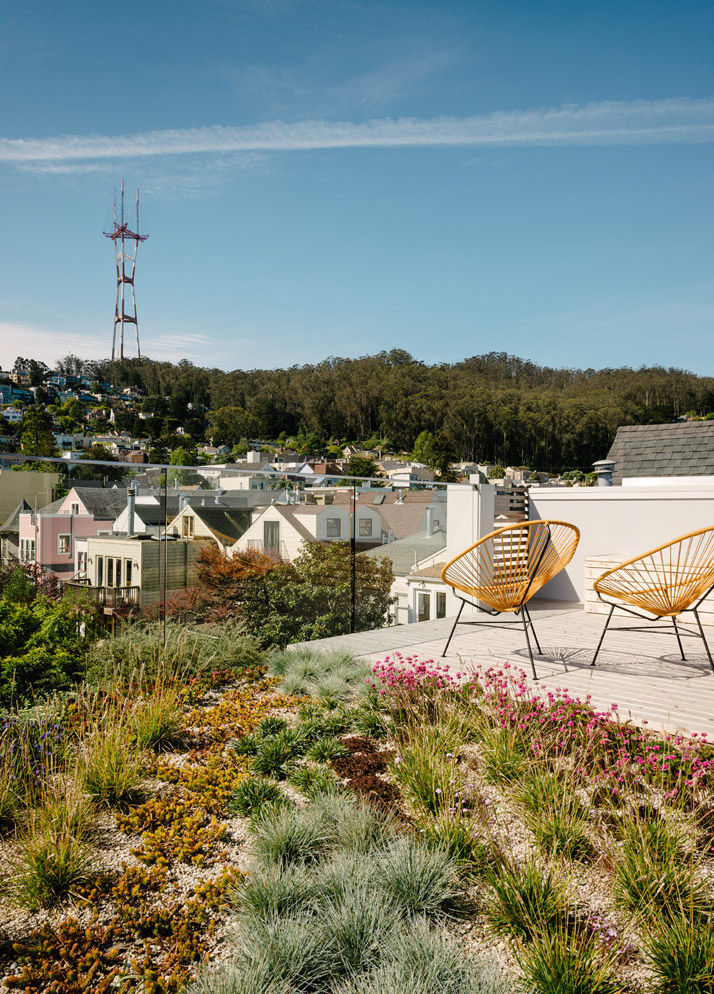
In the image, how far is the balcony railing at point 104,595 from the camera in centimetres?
375

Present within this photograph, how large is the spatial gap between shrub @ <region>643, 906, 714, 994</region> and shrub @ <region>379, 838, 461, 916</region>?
491 millimetres

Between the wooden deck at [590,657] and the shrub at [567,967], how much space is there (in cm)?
154

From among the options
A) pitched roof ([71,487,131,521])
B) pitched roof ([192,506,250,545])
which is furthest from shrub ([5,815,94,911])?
pitched roof ([192,506,250,545])

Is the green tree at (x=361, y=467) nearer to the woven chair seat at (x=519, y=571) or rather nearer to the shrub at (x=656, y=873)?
the woven chair seat at (x=519, y=571)

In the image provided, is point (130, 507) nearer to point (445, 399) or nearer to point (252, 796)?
point (252, 796)

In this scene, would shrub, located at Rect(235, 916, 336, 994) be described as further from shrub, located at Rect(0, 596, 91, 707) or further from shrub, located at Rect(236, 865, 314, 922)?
shrub, located at Rect(0, 596, 91, 707)

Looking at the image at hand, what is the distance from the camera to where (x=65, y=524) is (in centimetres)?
371

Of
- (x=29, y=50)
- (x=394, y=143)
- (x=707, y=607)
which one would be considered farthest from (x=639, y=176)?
(x=707, y=607)

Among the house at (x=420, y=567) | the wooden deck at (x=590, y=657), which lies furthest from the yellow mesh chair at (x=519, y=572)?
the house at (x=420, y=567)

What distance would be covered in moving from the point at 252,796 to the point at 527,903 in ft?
3.37

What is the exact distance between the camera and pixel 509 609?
3.92m

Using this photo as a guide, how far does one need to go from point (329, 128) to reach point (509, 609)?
53.3 feet

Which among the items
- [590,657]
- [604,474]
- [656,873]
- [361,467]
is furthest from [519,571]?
[361,467]

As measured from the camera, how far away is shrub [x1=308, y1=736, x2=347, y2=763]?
272 cm
